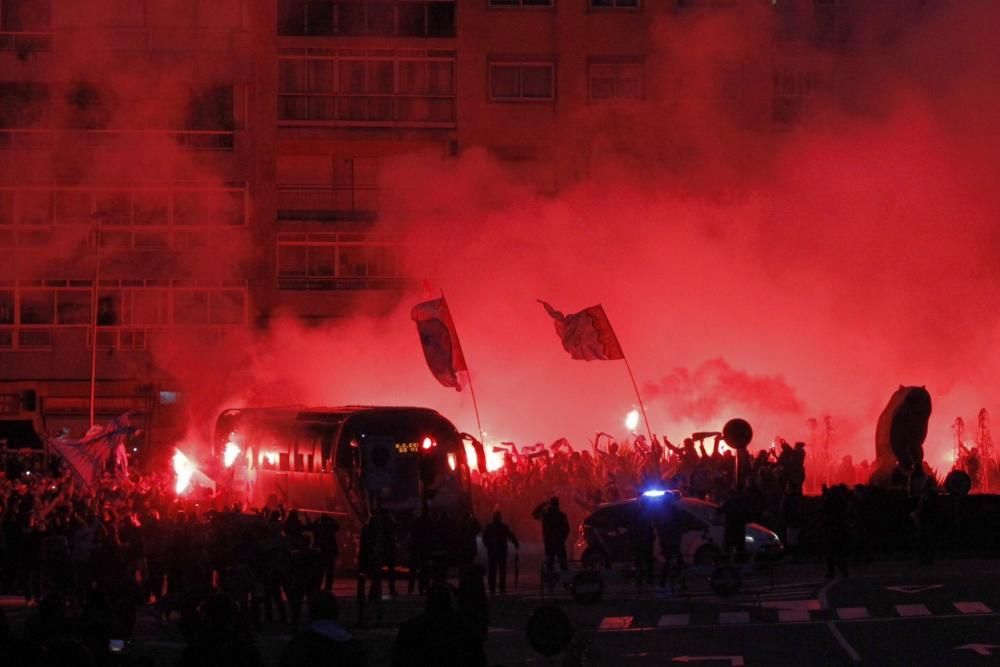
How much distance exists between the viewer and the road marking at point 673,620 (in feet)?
53.8

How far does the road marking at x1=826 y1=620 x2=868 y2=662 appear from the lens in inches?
521

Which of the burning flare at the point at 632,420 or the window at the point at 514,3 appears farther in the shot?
the window at the point at 514,3

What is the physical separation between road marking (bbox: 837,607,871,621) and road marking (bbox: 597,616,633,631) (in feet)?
6.78

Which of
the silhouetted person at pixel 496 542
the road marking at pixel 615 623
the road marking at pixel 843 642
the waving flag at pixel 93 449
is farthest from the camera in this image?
the waving flag at pixel 93 449

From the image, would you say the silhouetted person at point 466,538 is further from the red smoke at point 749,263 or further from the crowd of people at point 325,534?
the red smoke at point 749,263

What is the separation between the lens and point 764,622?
637 inches

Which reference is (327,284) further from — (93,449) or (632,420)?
(93,449)

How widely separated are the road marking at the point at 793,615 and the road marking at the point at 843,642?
418mm

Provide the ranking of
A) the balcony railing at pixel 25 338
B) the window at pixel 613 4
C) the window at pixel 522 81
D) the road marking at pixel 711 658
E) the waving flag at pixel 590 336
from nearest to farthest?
the road marking at pixel 711 658, the waving flag at pixel 590 336, the balcony railing at pixel 25 338, the window at pixel 613 4, the window at pixel 522 81

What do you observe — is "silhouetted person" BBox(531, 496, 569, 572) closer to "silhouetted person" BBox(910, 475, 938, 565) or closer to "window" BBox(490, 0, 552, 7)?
"silhouetted person" BBox(910, 475, 938, 565)

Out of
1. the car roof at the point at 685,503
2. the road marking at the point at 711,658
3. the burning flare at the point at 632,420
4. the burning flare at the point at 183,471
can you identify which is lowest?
the road marking at the point at 711,658

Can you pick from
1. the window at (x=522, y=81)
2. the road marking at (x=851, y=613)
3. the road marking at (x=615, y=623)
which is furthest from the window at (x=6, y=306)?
the road marking at (x=851, y=613)

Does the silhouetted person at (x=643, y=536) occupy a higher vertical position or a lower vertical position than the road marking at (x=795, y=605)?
higher

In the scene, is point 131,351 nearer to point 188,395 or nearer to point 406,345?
point 188,395
